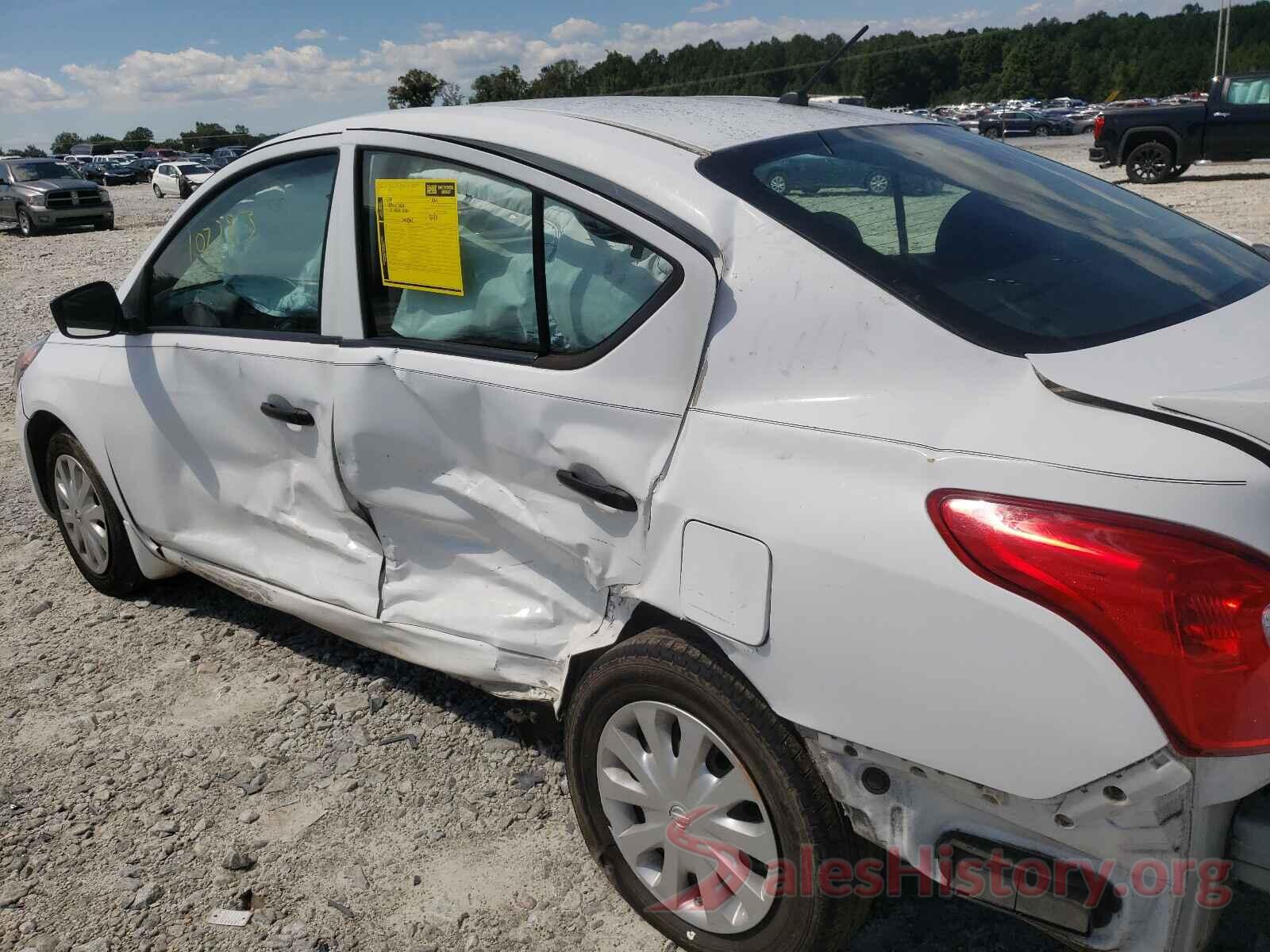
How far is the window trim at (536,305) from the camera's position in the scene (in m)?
2.11

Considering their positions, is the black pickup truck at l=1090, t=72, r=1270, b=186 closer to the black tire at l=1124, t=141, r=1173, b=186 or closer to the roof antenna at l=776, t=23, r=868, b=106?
the black tire at l=1124, t=141, r=1173, b=186

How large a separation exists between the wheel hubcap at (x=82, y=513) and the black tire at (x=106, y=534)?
0.01 meters

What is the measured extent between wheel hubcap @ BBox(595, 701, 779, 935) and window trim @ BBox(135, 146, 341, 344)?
135cm

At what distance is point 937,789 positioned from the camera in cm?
166

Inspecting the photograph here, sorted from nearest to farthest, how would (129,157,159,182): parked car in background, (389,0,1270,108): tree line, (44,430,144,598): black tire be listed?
(44,430,144,598): black tire → (129,157,159,182): parked car in background → (389,0,1270,108): tree line

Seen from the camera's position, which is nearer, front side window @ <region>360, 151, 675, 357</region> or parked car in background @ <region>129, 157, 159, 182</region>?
front side window @ <region>360, 151, 675, 357</region>

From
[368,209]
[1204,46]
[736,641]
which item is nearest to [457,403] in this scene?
[368,209]

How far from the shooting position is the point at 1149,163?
18.9 m

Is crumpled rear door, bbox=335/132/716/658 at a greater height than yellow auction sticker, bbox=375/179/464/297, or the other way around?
yellow auction sticker, bbox=375/179/464/297

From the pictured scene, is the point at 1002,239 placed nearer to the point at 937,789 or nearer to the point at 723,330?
the point at 723,330

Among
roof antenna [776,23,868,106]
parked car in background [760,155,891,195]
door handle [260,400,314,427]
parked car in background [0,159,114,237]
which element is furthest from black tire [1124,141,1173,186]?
parked car in background [0,159,114,237]

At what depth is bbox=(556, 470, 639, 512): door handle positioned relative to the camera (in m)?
2.06

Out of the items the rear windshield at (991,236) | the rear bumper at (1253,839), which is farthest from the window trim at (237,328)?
the rear bumper at (1253,839)

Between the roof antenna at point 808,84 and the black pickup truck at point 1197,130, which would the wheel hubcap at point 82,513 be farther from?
the black pickup truck at point 1197,130
